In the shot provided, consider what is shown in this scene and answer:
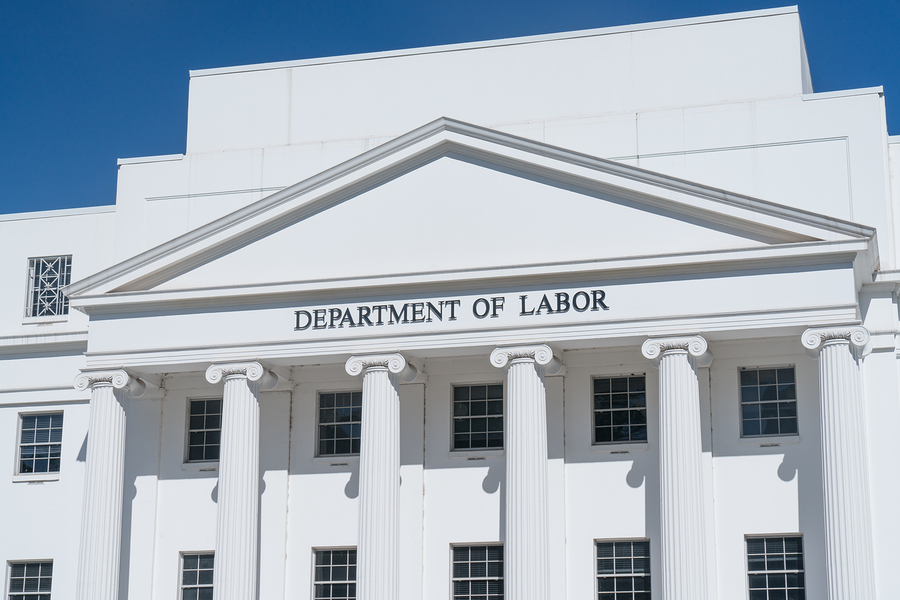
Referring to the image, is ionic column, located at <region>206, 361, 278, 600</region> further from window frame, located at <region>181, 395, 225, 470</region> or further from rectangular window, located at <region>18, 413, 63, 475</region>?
→ rectangular window, located at <region>18, 413, 63, 475</region>

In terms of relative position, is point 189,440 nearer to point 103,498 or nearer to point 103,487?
point 103,487

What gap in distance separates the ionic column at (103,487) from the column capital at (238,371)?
88.2 inches

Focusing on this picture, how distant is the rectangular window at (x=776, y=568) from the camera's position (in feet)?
87.9

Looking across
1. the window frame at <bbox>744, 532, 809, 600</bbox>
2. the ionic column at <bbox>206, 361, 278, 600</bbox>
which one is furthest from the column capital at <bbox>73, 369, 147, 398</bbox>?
the window frame at <bbox>744, 532, 809, 600</bbox>

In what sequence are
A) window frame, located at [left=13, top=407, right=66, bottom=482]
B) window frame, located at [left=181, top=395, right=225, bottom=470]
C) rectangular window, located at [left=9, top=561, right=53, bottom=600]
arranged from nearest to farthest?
window frame, located at [left=181, top=395, right=225, bottom=470] → rectangular window, located at [left=9, top=561, right=53, bottom=600] → window frame, located at [left=13, top=407, right=66, bottom=482]

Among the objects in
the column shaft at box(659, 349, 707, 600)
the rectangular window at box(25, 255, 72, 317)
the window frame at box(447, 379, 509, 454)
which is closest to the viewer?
the column shaft at box(659, 349, 707, 600)

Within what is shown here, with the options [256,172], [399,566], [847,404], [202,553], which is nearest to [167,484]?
[202,553]

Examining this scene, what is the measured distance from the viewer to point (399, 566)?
92.8 ft

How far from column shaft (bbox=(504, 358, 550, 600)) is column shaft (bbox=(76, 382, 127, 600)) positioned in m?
9.10

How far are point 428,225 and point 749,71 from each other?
9815 mm

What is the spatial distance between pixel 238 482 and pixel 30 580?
25.3ft

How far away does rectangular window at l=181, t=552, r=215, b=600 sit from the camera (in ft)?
98.8

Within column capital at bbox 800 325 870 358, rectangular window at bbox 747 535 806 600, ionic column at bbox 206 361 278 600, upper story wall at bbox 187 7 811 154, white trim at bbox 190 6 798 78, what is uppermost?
white trim at bbox 190 6 798 78

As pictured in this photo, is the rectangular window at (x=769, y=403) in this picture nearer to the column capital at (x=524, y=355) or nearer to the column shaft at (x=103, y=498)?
the column capital at (x=524, y=355)
